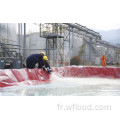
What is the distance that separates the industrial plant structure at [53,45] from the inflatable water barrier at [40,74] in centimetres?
349

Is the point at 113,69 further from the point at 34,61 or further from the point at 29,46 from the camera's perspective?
the point at 29,46

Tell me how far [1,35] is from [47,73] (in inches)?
216

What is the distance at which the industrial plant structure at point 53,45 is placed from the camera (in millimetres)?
11156

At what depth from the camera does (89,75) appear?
9227 mm

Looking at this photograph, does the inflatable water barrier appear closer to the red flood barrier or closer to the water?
the red flood barrier

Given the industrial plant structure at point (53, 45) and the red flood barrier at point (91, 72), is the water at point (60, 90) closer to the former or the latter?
the red flood barrier at point (91, 72)

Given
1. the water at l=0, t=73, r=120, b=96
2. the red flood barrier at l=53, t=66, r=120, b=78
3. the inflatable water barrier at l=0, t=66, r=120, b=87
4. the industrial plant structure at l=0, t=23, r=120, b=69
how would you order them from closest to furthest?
the water at l=0, t=73, r=120, b=96, the inflatable water barrier at l=0, t=66, r=120, b=87, the red flood barrier at l=53, t=66, r=120, b=78, the industrial plant structure at l=0, t=23, r=120, b=69

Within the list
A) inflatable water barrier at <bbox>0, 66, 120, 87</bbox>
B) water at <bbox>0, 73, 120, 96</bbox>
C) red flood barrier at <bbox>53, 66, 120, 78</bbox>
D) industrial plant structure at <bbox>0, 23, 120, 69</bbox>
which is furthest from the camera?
industrial plant structure at <bbox>0, 23, 120, 69</bbox>

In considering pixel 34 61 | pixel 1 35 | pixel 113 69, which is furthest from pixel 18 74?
pixel 1 35

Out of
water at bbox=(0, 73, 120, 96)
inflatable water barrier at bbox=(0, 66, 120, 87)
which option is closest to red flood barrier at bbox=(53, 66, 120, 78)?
inflatable water barrier at bbox=(0, 66, 120, 87)

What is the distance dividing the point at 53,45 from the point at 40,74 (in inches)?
319

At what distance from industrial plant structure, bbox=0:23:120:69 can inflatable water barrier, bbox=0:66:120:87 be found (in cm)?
349

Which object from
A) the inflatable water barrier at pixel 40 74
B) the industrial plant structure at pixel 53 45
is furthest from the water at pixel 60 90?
the industrial plant structure at pixel 53 45

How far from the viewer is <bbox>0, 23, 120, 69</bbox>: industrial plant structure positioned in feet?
36.6
